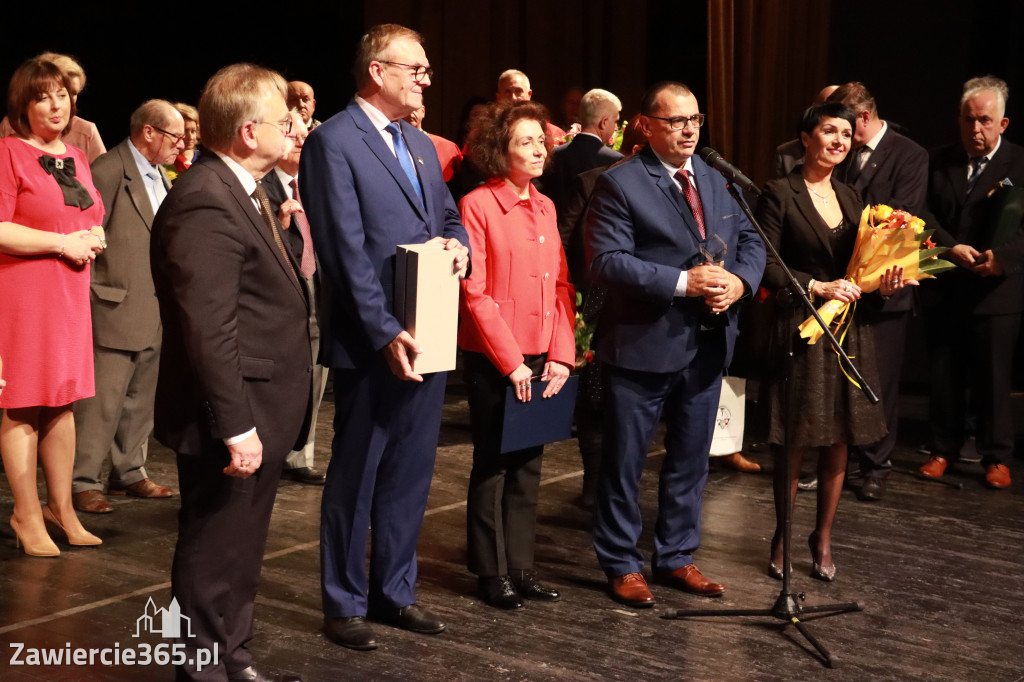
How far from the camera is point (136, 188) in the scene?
480cm

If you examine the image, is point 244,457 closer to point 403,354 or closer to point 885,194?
point 403,354

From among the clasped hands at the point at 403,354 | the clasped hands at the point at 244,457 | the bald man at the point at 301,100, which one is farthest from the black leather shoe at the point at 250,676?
the bald man at the point at 301,100

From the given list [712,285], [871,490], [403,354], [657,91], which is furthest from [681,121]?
[871,490]

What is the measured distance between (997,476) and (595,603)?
8.50 ft

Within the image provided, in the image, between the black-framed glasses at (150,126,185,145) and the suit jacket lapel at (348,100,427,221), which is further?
the black-framed glasses at (150,126,185,145)

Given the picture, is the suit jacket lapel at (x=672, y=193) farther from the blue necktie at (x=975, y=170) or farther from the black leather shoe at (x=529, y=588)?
the blue necktie at (x=975, y=170)

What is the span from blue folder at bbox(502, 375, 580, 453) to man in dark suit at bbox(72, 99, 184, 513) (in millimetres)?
1831

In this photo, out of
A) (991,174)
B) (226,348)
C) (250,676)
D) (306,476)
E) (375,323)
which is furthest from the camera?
(991,174)

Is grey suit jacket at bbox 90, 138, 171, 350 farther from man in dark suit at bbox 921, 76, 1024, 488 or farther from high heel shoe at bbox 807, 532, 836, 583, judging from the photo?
man in dark suit at bbox 921, 76, 1024, 488

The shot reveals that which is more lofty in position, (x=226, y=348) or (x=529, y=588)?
(x=226, y=348)

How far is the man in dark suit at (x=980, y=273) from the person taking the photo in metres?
5.62

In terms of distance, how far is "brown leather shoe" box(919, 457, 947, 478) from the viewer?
5672 millimetres

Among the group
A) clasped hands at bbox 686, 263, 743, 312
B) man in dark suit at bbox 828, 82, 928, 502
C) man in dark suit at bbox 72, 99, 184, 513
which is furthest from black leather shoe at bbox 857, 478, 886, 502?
man in dark suit at bbox 72, 99, 184, 513

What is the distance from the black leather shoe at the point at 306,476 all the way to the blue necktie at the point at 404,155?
2233 millimetres
